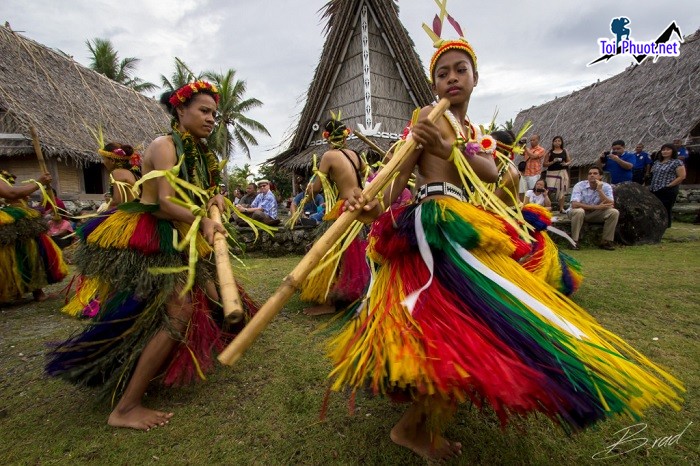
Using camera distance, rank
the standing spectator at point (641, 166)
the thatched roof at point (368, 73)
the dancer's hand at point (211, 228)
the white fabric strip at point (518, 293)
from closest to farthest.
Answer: the white fabric strip at point (518, 293) < the dancer's hand at point (211, 228) < the standing spectator at point (641, 166) < the thatched roof at point (368, 73)

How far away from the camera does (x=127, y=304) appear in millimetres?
2053

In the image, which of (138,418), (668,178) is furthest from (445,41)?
(668,178)

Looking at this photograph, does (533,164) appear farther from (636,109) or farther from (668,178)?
(636,109)

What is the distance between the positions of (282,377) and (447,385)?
56.4 inches

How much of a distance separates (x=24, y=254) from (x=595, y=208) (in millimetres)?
8365

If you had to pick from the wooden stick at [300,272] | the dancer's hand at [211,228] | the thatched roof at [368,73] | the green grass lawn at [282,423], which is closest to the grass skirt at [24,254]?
the green grass lawn at [282,423]

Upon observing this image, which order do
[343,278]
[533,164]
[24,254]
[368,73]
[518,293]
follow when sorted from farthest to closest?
[368,73] → [533,164] → [24,254] → [343,278] → [518,293]

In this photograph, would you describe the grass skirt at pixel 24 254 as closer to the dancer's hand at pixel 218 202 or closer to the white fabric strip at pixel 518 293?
the dancer's hand at pixel 218 202

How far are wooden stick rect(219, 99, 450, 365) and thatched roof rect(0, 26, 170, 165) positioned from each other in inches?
462

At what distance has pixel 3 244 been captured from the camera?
3945 millimetres

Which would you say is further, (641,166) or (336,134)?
(641,166)

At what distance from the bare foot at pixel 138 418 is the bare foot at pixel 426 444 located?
118 cm

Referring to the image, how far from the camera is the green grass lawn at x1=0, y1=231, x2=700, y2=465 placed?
1.59 meters

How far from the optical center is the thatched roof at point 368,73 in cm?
971
